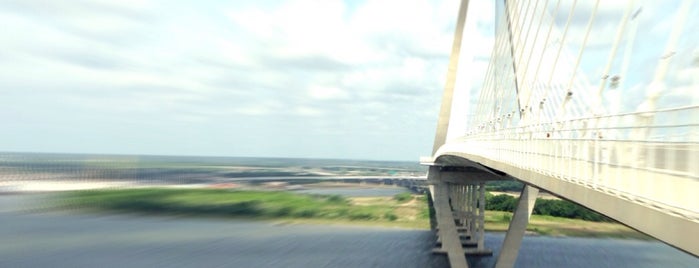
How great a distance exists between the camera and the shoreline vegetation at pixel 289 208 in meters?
50.5

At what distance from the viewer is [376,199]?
2876 inches

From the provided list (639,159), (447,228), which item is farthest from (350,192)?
(639,159)

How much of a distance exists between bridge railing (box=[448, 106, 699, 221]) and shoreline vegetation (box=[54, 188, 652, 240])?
41617mm

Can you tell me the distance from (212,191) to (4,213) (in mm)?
25591

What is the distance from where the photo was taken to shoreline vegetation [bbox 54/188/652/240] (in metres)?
50.5

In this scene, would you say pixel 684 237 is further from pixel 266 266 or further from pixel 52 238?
pixel 52 238

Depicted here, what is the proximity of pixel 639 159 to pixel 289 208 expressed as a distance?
58396 millimetres

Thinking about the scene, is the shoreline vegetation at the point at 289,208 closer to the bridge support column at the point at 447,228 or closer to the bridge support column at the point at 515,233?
the bridge support column at the point at 447,228

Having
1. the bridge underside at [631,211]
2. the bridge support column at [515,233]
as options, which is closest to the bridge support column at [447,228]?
the bridge support column at [515,233]

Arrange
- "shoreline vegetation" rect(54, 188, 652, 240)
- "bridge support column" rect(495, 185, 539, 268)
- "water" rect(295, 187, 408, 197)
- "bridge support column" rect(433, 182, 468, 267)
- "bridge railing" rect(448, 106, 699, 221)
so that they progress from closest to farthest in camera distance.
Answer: "bridge railing" rect(448, 106, 699, 221) → "bridge support column" rect(495, 185, 539, 268) → "bridge support column" rect(433, 182, 468, 267) → "shoreline vegetation" rect(54, 188, 652, 240) → "water" rect(295, 187, 408, 197)

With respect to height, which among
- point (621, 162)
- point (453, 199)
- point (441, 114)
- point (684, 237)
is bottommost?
point (453, 199)

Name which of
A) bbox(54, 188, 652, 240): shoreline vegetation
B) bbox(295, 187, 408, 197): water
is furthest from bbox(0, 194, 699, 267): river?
bbox(295, 187, 408, 197): water

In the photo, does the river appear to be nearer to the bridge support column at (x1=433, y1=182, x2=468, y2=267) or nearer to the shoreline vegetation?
the bridge support column at (x1=433, y1=182, x2=468, y2=267)

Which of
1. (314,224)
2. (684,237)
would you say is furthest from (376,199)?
(684,237)
